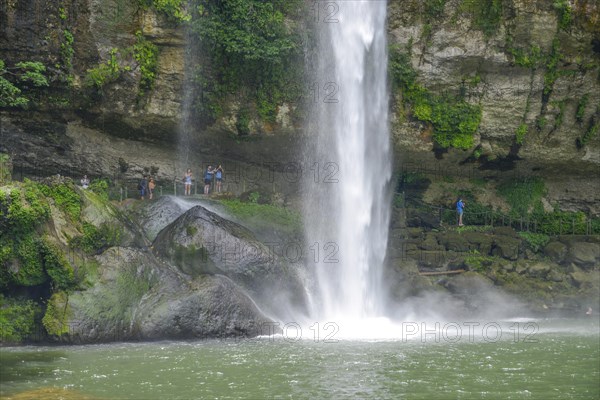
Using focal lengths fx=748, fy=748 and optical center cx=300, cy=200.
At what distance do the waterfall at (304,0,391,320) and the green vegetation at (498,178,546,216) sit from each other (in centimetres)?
574

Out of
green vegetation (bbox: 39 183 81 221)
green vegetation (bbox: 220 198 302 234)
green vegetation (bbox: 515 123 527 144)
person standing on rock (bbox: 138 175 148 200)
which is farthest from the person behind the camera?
green vegetation (bbox: 515 123 527 144)

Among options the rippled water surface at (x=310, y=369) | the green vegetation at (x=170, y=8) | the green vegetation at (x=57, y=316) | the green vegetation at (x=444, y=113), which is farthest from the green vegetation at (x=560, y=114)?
the green vegetation at (x=57, y=316)

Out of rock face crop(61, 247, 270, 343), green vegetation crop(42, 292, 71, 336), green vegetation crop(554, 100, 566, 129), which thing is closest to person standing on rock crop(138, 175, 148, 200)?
rock face crop(61, 247, 270, 343)

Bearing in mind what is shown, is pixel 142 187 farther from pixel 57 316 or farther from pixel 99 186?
pixel 57 316

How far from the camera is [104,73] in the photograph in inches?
833

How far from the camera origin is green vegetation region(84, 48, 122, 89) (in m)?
21.0

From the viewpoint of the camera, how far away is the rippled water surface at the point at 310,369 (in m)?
10.6

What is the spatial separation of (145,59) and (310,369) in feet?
41.9

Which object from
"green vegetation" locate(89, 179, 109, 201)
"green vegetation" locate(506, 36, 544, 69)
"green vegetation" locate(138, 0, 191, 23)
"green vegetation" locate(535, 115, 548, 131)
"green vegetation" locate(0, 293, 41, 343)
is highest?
"green vegetation" locate(138, 0, 191, 23)

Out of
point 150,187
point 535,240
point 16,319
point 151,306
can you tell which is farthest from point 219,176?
point 535,240

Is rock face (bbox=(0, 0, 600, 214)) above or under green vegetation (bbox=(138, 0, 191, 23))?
under

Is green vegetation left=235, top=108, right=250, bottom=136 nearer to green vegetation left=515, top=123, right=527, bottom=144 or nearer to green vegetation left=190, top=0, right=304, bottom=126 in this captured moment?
green vegetation left=190, top=0, right=304, bottom=126

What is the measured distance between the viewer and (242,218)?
20.3 m

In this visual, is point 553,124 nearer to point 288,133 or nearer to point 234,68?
point 288,133
